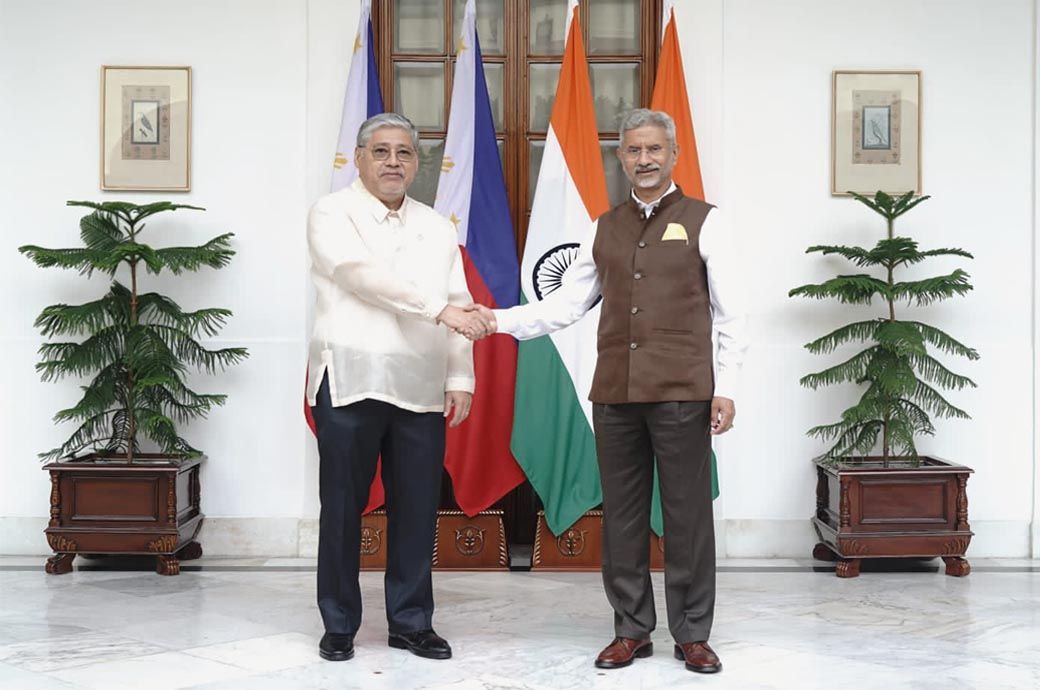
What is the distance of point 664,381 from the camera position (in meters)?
3.35

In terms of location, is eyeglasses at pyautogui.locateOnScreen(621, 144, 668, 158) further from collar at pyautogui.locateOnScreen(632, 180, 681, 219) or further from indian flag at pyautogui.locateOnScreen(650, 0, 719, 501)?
indian flag at pyautogui.locateOnScreen(650, 0, 719, 501)

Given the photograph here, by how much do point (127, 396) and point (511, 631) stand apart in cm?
198

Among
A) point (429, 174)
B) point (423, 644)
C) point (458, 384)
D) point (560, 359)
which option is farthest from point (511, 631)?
point (429, 174)

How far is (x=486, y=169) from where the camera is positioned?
4.96 m

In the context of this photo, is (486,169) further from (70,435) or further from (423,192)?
(70,435)

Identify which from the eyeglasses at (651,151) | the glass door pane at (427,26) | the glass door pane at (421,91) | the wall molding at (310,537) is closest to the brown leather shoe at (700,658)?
the eyeglasses at (651,151)

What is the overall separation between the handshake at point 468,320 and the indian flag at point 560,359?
1344 millimetres

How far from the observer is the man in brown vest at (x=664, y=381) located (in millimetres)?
3361

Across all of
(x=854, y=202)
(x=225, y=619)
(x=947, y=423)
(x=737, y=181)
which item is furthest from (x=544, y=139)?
(x=225, y=619)

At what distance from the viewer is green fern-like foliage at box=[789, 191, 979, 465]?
4727 millimetres

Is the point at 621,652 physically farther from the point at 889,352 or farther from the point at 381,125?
the point at 889,352

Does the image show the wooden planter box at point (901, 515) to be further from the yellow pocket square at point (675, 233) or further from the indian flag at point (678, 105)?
the yellow pocket square at point (675, 233)

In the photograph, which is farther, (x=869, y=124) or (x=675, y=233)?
(x=869, y=124)

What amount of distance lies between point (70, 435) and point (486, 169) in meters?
2.12
